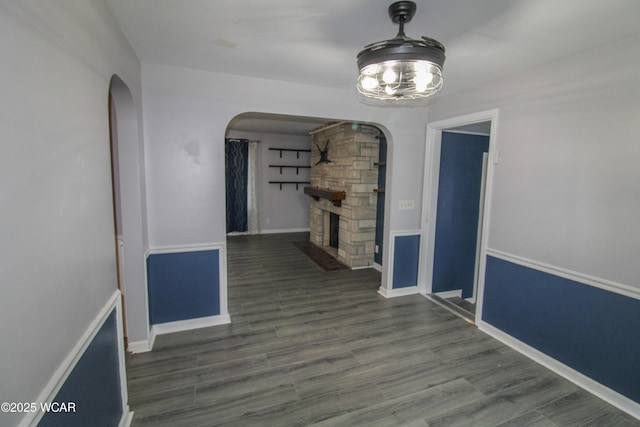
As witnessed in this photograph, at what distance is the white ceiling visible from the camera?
1614 millimetres

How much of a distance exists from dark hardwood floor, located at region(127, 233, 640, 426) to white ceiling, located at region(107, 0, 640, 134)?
7.81 feet

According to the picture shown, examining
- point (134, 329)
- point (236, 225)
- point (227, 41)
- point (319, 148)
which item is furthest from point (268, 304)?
point (236, 225)

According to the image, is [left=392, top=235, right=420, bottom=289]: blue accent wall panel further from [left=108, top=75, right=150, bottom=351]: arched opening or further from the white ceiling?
[left=108, top=75, right=150, bottom=351]: arched opening

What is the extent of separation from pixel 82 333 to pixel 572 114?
323cm

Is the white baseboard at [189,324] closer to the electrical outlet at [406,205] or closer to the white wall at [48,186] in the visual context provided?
the white wall at [48,186]

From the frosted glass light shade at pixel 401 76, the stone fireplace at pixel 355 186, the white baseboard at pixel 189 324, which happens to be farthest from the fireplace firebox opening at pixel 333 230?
the frosted glass light shade at pixel 401 76

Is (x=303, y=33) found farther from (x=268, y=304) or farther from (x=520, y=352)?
(x=520, y=352)

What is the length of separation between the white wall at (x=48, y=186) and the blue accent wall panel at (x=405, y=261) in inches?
120

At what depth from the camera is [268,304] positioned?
137 inches

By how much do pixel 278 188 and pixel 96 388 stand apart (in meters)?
6.35

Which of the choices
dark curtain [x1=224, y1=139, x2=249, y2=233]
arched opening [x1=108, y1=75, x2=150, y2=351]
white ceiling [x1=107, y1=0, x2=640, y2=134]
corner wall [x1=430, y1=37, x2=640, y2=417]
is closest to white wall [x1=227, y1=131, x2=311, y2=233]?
dark curtain [x1=224, y1=139, x2=249, y2=233]

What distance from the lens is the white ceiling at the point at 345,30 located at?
1.61 meters

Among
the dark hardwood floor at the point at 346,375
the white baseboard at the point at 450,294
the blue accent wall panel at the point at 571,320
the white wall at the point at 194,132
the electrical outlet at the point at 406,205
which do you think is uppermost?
the white wall at the point at 194,132

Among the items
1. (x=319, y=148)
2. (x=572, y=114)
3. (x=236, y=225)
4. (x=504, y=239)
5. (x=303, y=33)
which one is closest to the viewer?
(x=303, y=33)
